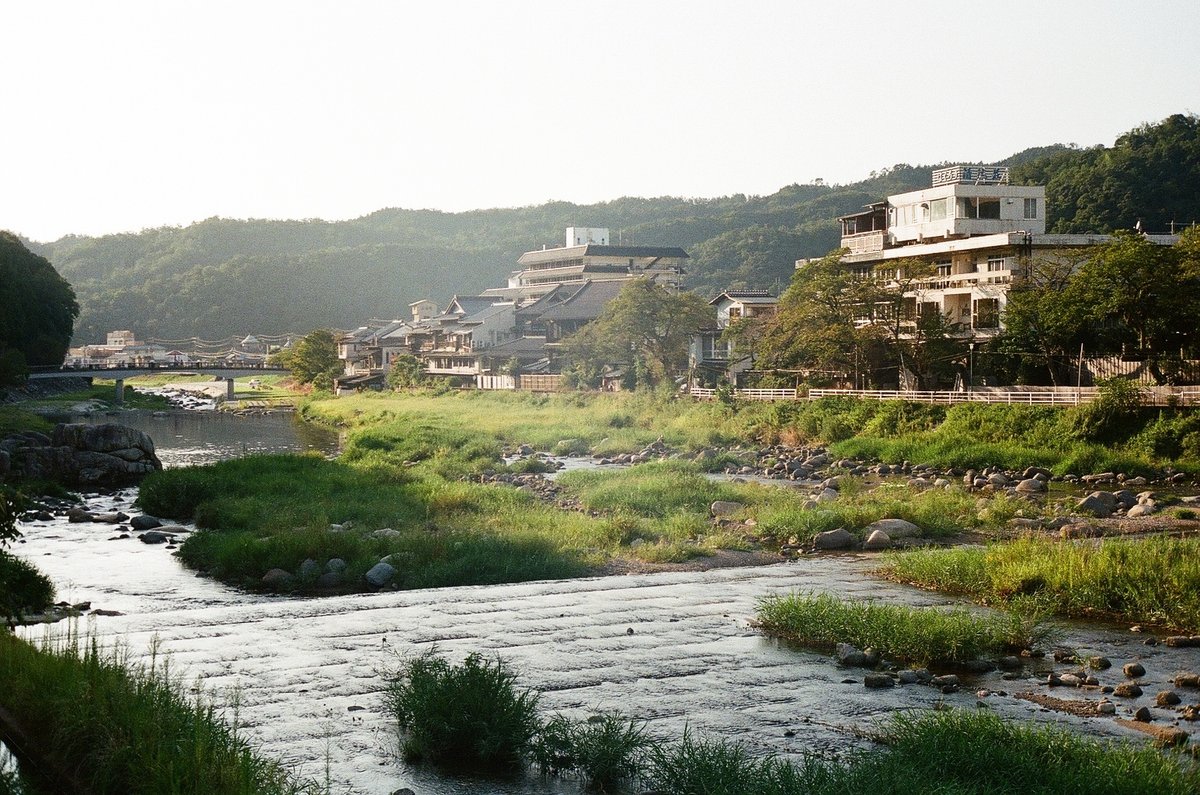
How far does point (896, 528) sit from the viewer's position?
20625mm

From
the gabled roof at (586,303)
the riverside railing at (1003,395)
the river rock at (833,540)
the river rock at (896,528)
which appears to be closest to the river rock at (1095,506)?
the river rock at (896,528)

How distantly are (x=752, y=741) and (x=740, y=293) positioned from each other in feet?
167

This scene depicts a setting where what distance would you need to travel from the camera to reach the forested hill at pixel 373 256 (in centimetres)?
10456

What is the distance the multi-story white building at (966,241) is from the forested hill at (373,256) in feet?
67.3

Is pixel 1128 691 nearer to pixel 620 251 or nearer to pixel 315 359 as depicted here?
pixel 620 251

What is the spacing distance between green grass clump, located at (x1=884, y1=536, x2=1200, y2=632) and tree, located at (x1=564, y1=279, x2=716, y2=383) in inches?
1463

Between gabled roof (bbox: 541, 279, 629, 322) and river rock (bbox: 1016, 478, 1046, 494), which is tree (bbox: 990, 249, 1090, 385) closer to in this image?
river rock (bbox: 1016, 478, 1046, 494)

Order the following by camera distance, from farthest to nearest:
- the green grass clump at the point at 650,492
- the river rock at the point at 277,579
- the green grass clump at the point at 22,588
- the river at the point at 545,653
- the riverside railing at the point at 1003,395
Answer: the riverside railing at the point at 1003,395 < the green grass clump at the point at 650,492 < the river rock at the point at 277,579 < the green grass clump at the point at 22,588 < the river at the point at 545,653

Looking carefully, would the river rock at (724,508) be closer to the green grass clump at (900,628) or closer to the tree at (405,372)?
the green grass clump at (900,628)

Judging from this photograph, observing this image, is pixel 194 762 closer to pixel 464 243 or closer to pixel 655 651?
pixel 655 651

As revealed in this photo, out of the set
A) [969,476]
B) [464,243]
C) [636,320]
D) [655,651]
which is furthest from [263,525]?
[464,243]

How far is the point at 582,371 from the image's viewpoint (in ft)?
194

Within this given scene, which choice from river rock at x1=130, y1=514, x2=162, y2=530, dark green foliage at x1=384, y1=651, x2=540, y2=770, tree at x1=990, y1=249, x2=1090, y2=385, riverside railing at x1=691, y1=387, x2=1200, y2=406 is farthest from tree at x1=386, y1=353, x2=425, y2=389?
dark green foliage at x1=384, y1=651, x2=540, y2=770

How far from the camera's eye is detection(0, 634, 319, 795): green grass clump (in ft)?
24.3
